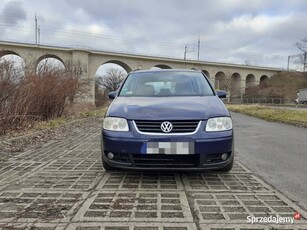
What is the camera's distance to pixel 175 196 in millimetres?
3451

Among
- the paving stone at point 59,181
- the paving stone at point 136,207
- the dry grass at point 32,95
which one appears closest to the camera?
the paving stone at point 136,207

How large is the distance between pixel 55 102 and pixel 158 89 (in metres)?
8.59

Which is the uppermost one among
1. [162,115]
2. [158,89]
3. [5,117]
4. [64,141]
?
[158,89]

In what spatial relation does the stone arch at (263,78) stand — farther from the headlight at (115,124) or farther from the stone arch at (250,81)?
the headlight at (115,124)

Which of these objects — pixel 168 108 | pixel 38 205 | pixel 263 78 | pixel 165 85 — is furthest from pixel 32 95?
pixel 263 78

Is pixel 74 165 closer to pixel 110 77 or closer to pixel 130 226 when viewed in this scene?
pixel 130 226

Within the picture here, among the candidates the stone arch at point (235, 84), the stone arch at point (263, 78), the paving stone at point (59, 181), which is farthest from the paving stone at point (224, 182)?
the stone arch at point (263, 78)

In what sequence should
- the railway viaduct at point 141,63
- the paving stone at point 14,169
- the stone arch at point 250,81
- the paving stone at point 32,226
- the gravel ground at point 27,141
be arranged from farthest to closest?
the stone arch at point 250,81 → the railway viaduct at point 141,63 → the gravel ground at point 27,141 → the paving stone at point 14,169 → the paving stone at point 32,226

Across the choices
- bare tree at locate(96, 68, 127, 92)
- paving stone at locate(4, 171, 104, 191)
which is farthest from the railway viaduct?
paving stone at locate(4, 171, 104, 191)

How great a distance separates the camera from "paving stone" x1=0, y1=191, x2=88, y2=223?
9.33ft

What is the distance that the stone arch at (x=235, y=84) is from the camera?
81000 mm

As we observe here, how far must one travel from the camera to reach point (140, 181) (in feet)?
13.2

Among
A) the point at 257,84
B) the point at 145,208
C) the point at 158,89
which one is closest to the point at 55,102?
the point at 158,89

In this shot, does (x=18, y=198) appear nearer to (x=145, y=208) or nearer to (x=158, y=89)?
(x=145, y=208)
